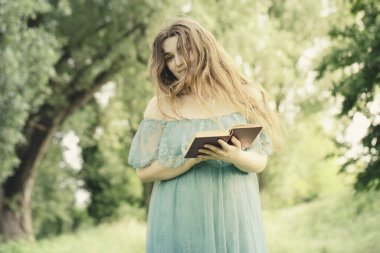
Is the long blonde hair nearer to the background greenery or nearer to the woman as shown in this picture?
the woman

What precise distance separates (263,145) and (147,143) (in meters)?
0.56

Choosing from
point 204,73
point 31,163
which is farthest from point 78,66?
point 204,73

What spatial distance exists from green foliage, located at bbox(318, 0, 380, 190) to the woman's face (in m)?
2.72

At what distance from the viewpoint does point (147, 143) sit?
298cm

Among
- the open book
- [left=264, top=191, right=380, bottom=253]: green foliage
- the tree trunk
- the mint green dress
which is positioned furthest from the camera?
the tree trunk

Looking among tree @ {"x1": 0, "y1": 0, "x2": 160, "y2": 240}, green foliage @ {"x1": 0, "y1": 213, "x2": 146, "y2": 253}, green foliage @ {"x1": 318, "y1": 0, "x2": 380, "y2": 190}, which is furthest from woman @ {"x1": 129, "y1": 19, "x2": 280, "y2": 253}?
green foliage @ {"x1": 0, "y1": 213, "x2": 146, "y2": 253}

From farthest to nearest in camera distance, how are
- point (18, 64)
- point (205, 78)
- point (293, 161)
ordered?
point (293, 161)
point (18, 64)
point (205, 78)

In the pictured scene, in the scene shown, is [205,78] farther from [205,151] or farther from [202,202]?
[202,202]

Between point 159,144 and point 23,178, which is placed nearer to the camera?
point 159,144

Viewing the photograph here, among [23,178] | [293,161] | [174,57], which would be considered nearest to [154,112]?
[174,57]

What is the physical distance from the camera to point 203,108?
2895 mm

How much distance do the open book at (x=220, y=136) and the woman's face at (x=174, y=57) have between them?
48cm

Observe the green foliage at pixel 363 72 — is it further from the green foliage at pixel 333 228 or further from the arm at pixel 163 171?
the arm at pixel 163 171

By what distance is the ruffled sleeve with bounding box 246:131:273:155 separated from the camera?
2912 mm
